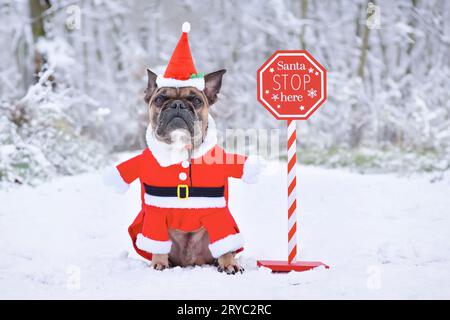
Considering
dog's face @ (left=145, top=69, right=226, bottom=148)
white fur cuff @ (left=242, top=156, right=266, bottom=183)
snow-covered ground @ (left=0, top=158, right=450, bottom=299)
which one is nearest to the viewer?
snow-covered ground @ (left=0, top=158, right=450, bottom=299)

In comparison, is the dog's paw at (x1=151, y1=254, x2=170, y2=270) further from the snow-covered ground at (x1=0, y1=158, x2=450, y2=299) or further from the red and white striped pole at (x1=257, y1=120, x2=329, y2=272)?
the red and white striped pole at (x1=257, y1=120, x2=329, y2=272)

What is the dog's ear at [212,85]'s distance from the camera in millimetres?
3795

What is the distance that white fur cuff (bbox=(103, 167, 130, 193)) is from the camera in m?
3.76

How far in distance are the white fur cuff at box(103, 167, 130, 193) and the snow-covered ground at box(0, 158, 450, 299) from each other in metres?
0.57

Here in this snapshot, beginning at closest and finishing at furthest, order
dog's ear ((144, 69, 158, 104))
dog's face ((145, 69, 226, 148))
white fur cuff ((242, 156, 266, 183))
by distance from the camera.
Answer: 1. dog's face ((145, 69, 226, 148))
2. white fur cuff ((242, 156, 266, 183))
3. dog's ear ((144, 69, 158, 104))

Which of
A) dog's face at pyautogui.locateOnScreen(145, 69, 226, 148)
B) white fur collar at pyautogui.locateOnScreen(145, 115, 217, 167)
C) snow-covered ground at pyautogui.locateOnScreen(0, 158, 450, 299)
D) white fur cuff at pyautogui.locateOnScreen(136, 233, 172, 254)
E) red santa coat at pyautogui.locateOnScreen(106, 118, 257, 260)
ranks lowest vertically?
snow-covered ground at pyautogui.locateOnScreen(0, 158, 450, 299)

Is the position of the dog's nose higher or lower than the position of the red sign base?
higher

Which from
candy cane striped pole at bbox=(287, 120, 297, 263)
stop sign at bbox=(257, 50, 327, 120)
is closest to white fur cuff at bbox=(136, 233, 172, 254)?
candy cane striped pole at bbox=(287, 120, 297, 263)

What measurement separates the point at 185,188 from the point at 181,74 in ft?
2.67

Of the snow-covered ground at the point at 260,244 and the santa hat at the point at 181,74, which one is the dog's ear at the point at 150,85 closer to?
the santa hat at the point at 181,74

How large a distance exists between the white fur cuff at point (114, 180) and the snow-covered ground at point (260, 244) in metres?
0.57

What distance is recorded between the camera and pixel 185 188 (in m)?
3.58

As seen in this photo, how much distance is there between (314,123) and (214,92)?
1419cm
